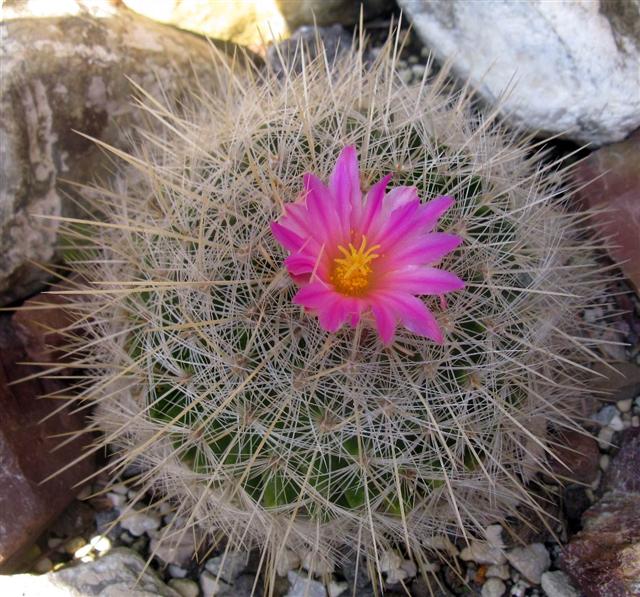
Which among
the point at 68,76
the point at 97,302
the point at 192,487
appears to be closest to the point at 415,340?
the point at 192,487

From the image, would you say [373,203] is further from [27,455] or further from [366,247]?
[27,455]

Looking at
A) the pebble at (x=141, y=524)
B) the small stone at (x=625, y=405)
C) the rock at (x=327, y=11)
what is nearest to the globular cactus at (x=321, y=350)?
the pebble at (x=141, y=524)

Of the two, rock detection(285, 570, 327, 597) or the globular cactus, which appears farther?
rock detection(285, 570, 327, 597)

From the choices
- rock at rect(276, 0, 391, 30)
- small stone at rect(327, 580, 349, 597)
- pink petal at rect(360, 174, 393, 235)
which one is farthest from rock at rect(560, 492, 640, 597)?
rock at rect(276, 0, 391, 30)

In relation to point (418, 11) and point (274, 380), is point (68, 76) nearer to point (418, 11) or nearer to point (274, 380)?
point (418, 11)

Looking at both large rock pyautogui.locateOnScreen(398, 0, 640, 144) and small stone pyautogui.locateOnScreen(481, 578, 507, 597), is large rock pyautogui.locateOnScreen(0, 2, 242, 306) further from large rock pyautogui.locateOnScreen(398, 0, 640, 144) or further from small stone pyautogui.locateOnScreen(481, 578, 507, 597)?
small stone pyautogui.locateOnScreen(481, 578, 507, 597)
